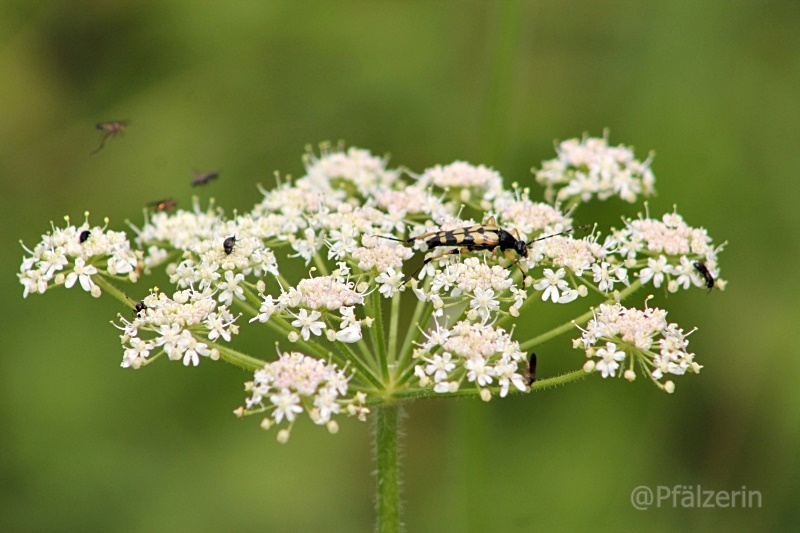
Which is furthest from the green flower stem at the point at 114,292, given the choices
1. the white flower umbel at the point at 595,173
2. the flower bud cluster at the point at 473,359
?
the white flower umbel at the point at 595,173

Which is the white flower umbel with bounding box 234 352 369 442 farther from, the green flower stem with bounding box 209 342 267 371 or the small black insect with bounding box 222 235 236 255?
the small black insect with bounding box 222 235 236 255

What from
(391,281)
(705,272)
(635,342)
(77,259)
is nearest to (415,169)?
(391,281)

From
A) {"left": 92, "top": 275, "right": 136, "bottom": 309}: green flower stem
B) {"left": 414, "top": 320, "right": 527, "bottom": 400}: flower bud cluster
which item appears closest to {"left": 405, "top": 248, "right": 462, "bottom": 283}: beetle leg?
{"left": 414, "top": 320, "right": 527, "bottom": 400}: flower bud cluster

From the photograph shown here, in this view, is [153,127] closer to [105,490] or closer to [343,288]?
[105,490]

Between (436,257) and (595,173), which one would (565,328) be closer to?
(436,257)

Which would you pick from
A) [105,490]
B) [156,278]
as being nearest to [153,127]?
[156,278]

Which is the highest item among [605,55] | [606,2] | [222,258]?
[606,2]
